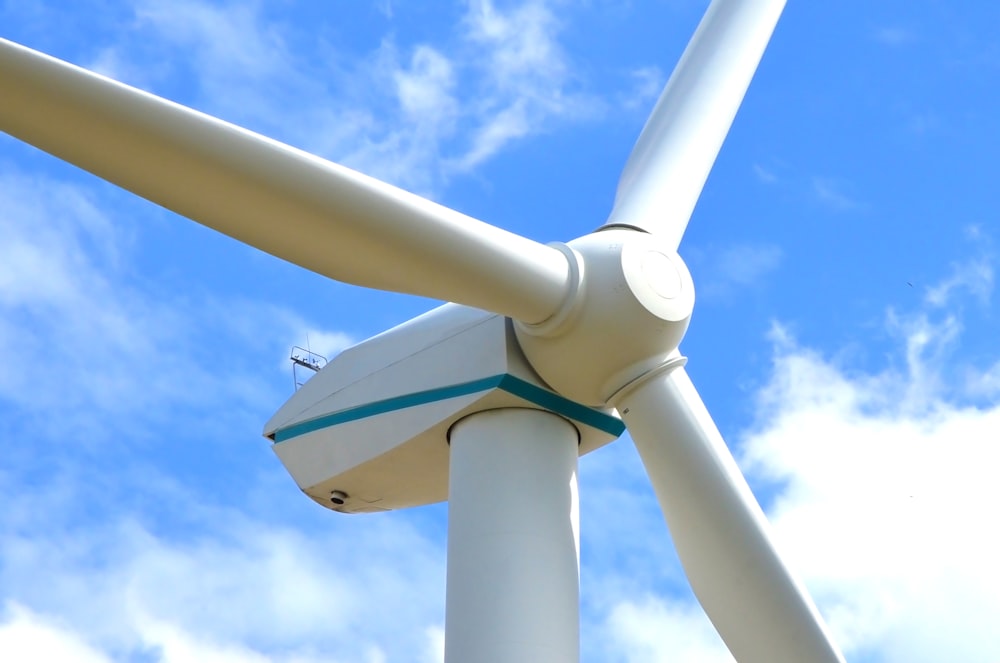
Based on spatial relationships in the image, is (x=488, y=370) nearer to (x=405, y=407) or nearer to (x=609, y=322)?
(x=405, y=407)

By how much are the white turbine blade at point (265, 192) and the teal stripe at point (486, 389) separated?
0.49 metres

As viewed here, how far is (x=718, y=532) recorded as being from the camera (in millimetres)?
6879

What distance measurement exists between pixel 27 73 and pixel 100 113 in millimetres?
342

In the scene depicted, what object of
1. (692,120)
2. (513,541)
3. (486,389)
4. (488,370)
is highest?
(692,120)

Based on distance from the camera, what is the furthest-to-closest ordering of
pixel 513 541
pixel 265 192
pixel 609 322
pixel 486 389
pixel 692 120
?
pixel 692 120
pixel 486 389
pixel 609 322
pixel 513 541
pixel 265 192

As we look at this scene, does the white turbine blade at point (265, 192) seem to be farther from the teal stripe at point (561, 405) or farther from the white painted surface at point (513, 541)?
the white painted surface at point (513, 541)

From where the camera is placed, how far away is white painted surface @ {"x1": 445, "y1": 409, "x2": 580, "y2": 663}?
6.67 m

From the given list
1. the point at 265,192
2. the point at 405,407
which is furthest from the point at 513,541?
the point at 265,192

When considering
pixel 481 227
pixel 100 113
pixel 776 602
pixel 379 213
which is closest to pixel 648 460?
pixel 776 602

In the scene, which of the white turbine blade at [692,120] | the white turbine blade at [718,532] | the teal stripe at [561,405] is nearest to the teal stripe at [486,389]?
the teal stripe at [561,405]

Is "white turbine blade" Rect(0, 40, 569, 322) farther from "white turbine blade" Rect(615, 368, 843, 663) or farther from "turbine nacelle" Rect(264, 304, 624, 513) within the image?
"white turbine blade" Rect(615, 368, 843, 663)

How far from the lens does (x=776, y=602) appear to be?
6754 millimetres

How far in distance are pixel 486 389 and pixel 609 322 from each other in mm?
768

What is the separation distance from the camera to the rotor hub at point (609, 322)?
23.0 feet
